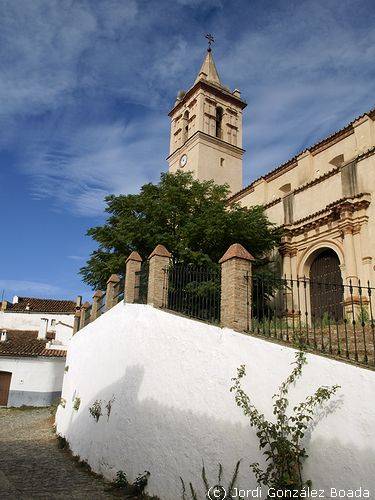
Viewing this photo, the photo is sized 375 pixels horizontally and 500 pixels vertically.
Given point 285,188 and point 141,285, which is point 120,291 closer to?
point 141,285

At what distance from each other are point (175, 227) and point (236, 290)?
8921 millimetres

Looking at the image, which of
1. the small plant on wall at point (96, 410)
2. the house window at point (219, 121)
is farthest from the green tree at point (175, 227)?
the house window at point (219, 121)

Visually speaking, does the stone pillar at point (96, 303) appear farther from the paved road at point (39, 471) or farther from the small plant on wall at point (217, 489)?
the small plant on wall at point (217, 489)

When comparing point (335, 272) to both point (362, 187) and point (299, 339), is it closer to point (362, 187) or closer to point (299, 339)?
point (362, 187)

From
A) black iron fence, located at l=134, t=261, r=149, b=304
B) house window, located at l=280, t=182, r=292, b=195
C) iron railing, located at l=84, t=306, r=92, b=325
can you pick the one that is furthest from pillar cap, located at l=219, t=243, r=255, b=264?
house window, located at l=280, t=182, r=292, b=195

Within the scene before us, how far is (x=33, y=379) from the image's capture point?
2216cm

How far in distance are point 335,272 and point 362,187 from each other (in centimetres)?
356

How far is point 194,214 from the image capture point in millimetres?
16297

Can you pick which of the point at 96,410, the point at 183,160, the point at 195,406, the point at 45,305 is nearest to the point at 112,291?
the point at 96,410

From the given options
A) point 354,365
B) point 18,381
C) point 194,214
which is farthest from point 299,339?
point 18,381

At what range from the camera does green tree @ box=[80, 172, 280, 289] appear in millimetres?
14875

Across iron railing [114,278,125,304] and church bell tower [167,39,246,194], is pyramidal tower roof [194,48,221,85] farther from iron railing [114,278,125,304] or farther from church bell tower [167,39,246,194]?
iron railing [114,278,125,304]

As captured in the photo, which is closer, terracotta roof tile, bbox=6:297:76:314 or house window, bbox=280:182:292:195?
house window, bbox=280:182:292:195

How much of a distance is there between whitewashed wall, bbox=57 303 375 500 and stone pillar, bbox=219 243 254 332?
0.27 metres
